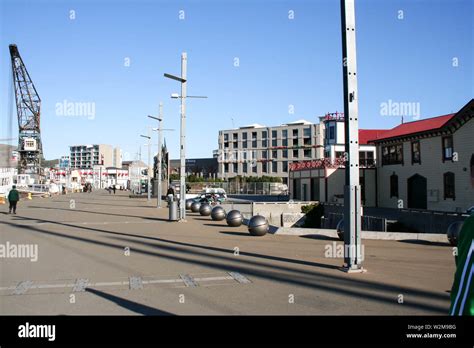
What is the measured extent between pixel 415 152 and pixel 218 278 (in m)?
30.8

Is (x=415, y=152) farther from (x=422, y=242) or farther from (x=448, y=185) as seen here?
(x=422, y=242)

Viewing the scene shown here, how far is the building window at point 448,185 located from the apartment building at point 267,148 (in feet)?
245

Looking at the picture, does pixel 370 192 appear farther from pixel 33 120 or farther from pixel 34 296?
pixel 33 120

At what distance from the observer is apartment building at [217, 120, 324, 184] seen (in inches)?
4247

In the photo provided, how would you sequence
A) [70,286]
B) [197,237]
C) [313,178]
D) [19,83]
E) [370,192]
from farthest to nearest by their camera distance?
1. [19,83]
2. [313,178]
3. [370,192]
4. [197,237]
5. [70,286]

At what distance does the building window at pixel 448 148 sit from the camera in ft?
101

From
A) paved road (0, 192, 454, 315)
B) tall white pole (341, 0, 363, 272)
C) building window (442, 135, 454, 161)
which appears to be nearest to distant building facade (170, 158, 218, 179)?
building window (442, 135, 454, 161)

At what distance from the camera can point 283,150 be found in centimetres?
11081

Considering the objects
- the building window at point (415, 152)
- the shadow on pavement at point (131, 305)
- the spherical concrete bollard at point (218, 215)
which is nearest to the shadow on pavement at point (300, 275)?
the shadow on pavement at point (131, 305)

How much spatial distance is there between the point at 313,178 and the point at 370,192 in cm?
811

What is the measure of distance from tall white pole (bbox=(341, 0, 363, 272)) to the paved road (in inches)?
20.5

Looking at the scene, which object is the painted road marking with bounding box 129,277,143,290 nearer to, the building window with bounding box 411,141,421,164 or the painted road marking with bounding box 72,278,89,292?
the painted road marking with bounding box 72,278,89,292

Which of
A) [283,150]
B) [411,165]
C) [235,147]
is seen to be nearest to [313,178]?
[411,165]
